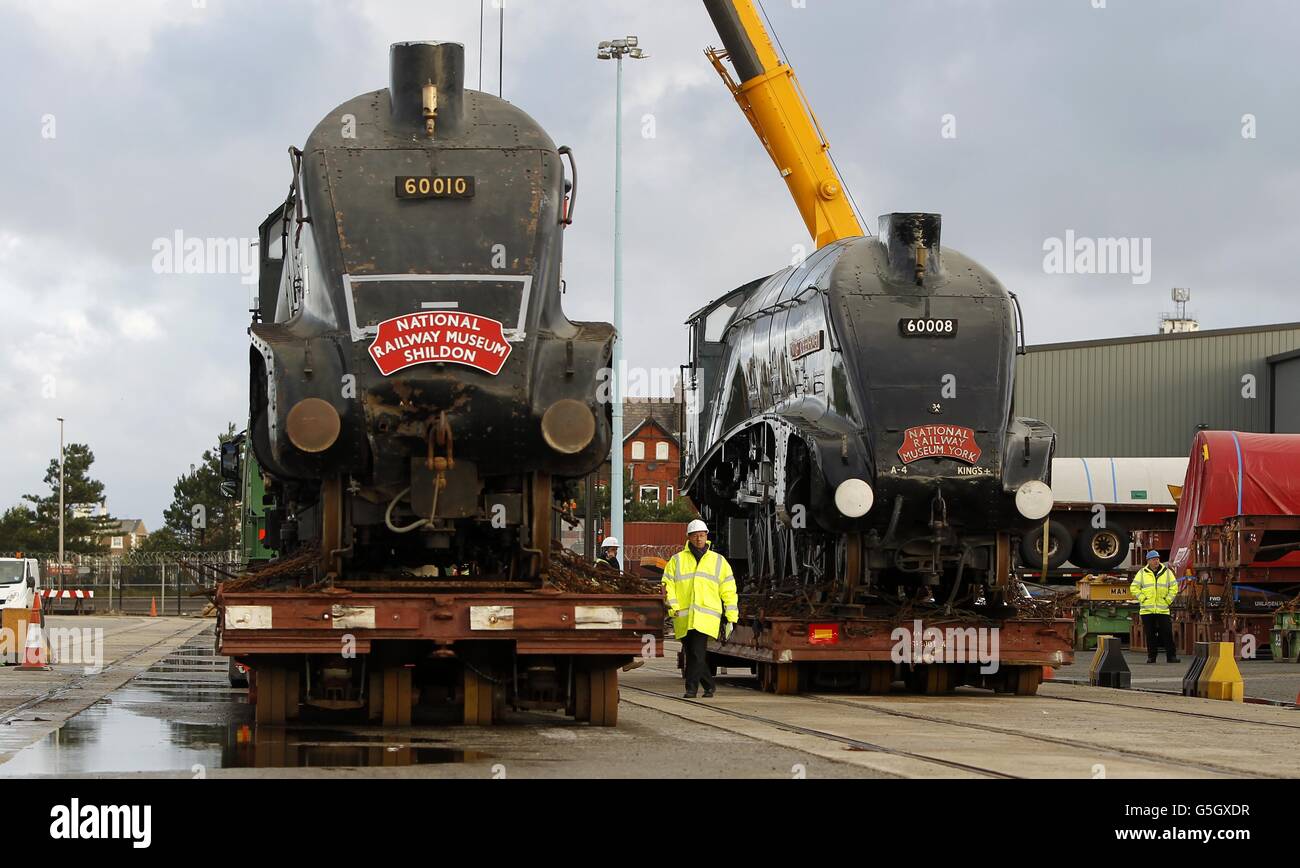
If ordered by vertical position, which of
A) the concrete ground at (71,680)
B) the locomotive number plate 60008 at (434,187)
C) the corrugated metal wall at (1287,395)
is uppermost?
the corrugated metal wall at (1287,395)

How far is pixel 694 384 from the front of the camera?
76.3ft

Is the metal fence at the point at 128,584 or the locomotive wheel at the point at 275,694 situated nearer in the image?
the locomotive wheel at the point at 275,694

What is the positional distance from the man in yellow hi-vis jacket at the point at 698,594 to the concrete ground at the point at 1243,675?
226 inches

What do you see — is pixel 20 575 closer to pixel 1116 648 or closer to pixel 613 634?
pixel 1116 648

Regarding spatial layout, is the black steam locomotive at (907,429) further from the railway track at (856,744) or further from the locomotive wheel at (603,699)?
the locomotive wheel at (603,699)

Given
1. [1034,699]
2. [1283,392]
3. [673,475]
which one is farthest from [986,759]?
[673,475]

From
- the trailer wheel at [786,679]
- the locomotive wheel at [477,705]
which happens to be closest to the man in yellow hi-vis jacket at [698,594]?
the trailer wheel at [786,679]

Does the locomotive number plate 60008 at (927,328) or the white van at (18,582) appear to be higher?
the locomotive number plate 60008 at (927,328)

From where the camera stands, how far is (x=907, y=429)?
16500 mm

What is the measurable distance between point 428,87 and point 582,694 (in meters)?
4.24

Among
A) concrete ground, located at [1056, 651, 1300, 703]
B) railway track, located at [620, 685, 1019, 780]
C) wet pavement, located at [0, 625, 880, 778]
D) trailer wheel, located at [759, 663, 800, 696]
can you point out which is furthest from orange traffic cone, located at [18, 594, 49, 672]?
concrete ground, located at [1056, 651, 1300, 703]

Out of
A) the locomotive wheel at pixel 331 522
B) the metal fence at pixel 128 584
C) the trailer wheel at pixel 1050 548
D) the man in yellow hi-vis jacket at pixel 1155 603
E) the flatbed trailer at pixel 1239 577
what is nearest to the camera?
the locomotive wheel at pixel 331 522

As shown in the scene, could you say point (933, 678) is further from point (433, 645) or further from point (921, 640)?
point (433, 645)

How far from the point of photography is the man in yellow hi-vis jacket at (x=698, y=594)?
16.2m
